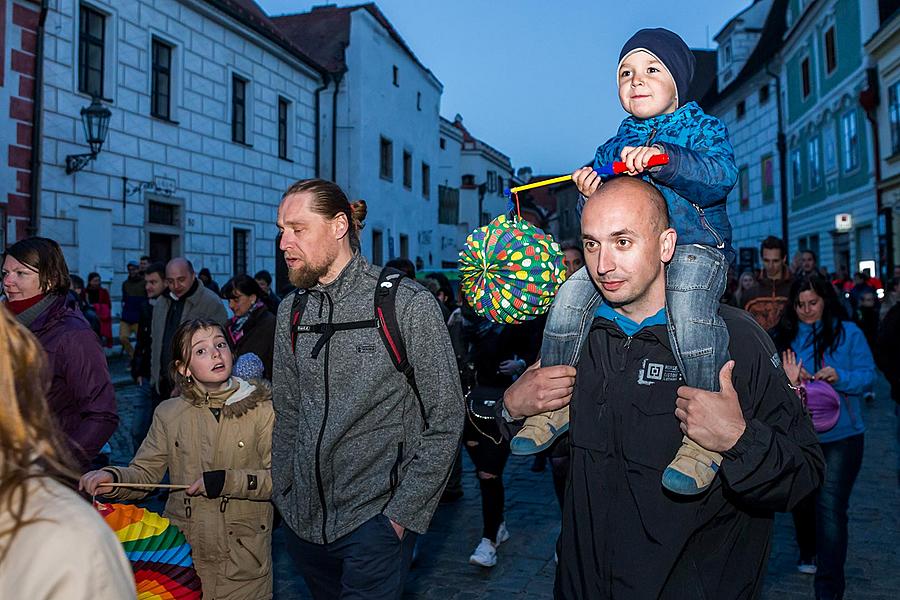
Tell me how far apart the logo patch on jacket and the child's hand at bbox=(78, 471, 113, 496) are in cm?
238

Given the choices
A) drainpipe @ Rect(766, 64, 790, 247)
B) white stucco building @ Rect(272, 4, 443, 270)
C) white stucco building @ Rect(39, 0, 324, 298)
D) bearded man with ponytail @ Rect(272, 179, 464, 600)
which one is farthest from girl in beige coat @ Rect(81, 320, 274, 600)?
drainpipe @ Rect(766, 64, 790, 247)

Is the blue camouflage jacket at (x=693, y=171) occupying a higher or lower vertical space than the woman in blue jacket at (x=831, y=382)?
higher

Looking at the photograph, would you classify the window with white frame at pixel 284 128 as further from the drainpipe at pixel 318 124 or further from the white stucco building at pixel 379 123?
the white stucco building at pixel 379 123

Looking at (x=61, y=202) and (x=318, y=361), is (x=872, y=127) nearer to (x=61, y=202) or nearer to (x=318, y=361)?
(x=61, y=202)

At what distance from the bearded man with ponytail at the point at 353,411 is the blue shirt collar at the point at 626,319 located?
0.84 meters

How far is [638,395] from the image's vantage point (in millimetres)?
2373

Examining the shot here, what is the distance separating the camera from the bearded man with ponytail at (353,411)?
3053 millimetres

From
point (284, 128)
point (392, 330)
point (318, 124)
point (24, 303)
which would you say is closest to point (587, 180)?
point (392, 330)

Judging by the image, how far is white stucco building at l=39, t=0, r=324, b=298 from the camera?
15.5 meters

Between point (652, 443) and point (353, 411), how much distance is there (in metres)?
1.22

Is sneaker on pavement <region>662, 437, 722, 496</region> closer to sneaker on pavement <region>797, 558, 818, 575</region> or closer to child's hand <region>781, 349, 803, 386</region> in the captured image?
child's hand <region>781, 349, 803, 386</region>

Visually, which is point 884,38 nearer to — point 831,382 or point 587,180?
point 831,382

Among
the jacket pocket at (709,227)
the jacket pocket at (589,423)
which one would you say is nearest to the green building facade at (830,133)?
the jacket pocket at (709,227)

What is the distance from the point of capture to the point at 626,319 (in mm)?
2502
